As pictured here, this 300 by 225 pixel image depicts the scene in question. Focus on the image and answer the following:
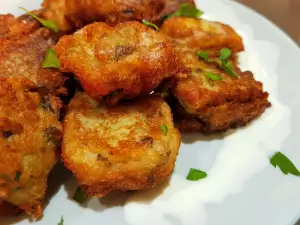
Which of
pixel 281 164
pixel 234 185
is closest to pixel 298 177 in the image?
pixel 281 164

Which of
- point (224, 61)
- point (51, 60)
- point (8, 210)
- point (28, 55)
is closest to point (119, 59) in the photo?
point (51, 60)

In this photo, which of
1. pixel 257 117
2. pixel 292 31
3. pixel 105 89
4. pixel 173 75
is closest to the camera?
pixel 105 89

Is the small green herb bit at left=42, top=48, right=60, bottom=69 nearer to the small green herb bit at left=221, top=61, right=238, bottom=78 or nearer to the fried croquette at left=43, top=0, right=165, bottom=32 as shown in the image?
the fried croquette at left=43, top=0, right=165, bottom=32

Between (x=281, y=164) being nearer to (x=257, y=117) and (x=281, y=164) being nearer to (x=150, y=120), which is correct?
(x=257, y=117)

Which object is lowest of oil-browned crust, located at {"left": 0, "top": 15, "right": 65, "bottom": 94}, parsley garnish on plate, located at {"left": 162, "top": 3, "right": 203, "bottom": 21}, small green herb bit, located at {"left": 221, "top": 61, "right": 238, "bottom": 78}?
oil-browned crust, located at {"left": 0, "top": 15, "right": 65, "bottom": 94}

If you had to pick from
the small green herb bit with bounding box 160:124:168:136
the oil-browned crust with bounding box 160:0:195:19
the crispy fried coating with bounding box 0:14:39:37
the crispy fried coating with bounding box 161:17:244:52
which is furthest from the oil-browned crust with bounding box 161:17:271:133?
the crispy fried coating with bounding box 0:14:39:37

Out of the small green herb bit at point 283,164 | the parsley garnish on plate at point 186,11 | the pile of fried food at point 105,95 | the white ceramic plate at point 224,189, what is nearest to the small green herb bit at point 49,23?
the pile of fried food at point 105,95
